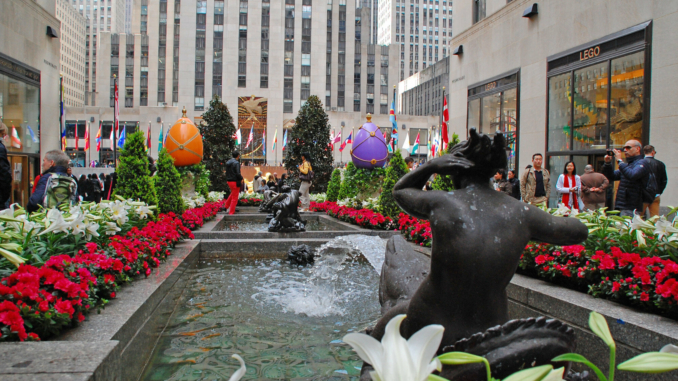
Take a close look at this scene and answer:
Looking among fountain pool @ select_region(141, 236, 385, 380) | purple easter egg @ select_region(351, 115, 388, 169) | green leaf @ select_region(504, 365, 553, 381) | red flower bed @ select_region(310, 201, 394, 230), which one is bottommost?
fountain pool @ select_region(141, 236, 385, 380)

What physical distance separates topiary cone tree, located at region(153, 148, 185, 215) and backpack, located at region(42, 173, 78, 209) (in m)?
2.80

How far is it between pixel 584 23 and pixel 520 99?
342 centimetres

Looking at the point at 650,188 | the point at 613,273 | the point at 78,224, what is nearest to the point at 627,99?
the point at 650,188

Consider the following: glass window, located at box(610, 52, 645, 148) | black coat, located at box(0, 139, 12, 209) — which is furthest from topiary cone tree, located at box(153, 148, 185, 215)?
glass window, located at box(610, 52, 645, 148)

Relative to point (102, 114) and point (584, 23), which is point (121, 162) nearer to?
point (584, 23)

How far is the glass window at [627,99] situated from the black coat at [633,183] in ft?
16.8

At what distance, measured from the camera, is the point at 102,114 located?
179 feet

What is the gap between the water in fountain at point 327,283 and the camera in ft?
18.2

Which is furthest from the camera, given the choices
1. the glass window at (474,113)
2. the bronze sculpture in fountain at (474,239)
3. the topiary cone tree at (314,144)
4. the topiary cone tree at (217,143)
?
the topiary cone tree at (314,144)

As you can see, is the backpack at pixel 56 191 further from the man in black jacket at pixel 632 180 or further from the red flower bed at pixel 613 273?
the man in black jacket at pixel 632 180

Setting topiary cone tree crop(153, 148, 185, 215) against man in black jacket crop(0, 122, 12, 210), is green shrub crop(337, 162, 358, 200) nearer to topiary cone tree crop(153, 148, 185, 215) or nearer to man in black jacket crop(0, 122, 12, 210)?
topiary cone tree crop(153, 148, 185, 215)

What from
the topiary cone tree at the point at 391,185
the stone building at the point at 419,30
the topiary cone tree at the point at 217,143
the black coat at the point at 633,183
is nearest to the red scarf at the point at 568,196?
the black coat at the point at 633,183

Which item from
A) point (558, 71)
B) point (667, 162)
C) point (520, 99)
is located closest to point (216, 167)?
point (520, 99)

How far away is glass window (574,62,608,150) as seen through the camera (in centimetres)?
1295
